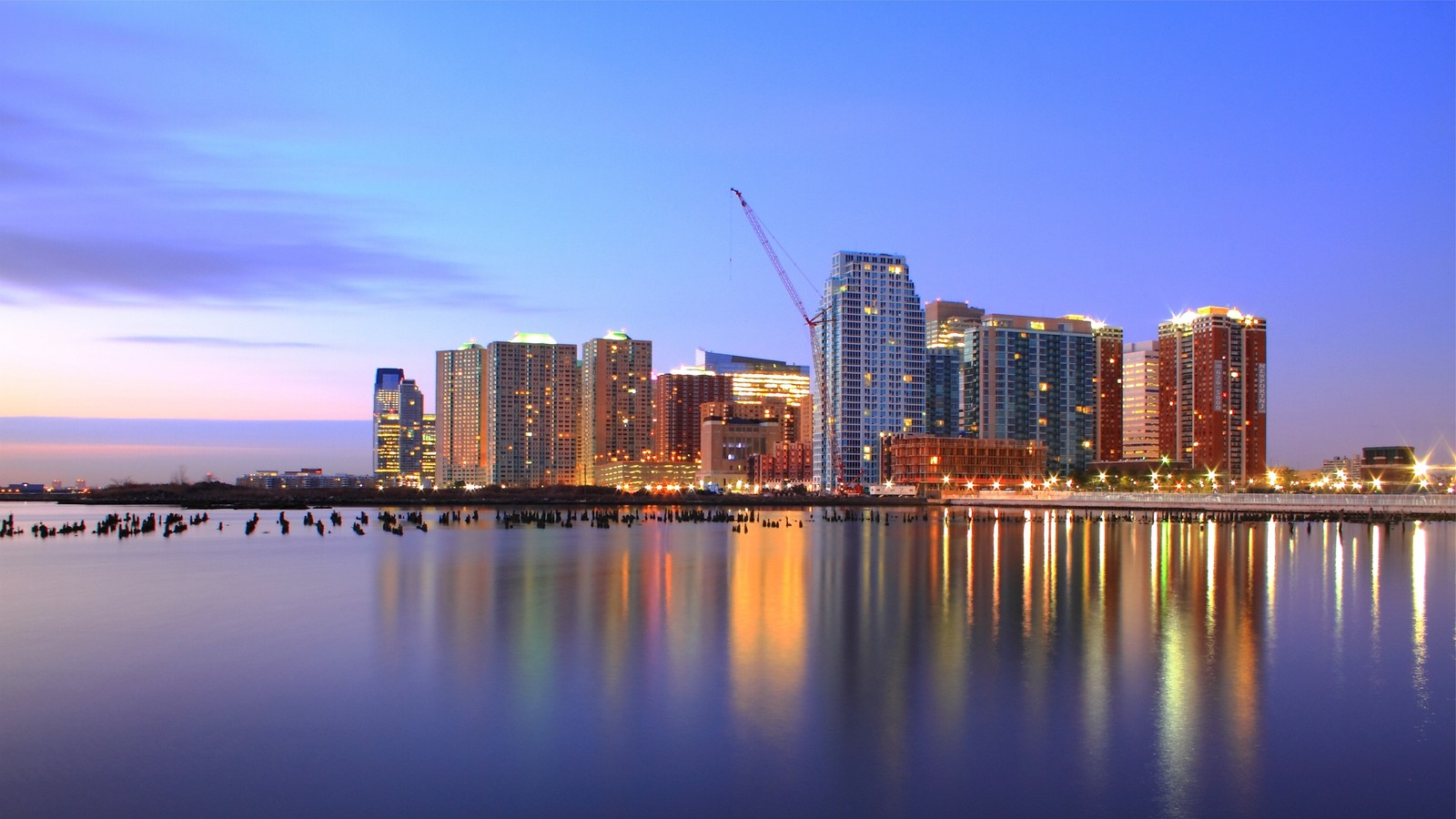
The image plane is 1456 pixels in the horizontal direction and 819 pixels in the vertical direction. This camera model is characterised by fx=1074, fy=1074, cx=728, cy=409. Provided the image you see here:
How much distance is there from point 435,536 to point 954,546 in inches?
1665

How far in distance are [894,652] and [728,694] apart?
7.50 meters

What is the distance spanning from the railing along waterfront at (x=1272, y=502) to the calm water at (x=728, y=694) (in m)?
57.9

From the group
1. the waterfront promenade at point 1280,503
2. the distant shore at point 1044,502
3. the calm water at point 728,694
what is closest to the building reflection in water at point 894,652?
the calm water at point 728,694

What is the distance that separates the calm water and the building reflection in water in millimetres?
140

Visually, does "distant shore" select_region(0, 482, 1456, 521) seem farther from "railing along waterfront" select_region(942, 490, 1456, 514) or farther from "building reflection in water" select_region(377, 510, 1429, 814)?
"building reflection in water" select_region(377, 510, 1429, 814)

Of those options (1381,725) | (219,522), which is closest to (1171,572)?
(1381,725)

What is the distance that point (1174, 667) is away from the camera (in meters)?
29.7

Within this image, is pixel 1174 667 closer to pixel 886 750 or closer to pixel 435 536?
pixel 886 750

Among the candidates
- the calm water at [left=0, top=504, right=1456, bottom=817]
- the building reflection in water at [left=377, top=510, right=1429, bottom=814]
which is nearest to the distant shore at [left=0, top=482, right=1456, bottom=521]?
the building reflection in water at [left=377, top=510, right=1429, bottom=814]

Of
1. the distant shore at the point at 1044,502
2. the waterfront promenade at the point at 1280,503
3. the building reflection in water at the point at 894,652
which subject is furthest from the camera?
the distant shore at the point at 1044,502

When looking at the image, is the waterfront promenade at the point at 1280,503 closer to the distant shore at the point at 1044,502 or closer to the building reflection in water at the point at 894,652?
the distant shore at the point at 1044,502

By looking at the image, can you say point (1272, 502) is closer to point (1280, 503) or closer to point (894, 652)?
point (1280, 503)

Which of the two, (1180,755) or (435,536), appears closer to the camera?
(1180,755)

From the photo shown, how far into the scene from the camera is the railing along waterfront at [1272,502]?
104688mm
